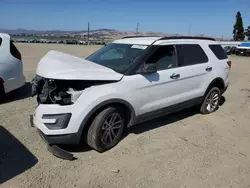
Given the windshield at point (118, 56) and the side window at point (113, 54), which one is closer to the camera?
the windshield at point (118, 56)

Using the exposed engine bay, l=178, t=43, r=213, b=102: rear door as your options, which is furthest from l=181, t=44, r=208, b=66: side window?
the exposed engine bay

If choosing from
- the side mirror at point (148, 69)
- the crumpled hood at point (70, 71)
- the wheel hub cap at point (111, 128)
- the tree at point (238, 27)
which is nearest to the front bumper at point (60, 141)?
the wheel hub cap at point (111, 128)

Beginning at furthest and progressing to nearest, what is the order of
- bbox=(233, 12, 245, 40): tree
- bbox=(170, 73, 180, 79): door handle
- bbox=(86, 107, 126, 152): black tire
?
1. bbox=(233, 12, 245, 40): tree
2. bbox=(170, 73, 180, 79): door handle
3. bbox=(86, 107, 126, 152): black tire

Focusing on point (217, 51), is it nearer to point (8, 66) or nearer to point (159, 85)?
point (159, 85)

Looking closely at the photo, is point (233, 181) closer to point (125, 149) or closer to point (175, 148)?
point (175, 148)

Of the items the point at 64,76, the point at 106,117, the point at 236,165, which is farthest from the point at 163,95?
the point at 64,76

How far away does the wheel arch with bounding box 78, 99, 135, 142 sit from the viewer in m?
3.61

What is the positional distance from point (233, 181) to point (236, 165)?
18.5 inches

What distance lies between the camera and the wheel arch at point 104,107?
3.61m

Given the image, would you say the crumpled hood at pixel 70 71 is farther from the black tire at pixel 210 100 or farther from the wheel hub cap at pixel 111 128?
the black tire at pixel 210 100

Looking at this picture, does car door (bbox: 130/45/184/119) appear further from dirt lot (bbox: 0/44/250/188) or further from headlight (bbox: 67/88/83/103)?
headlight (bbox: 67/88/83/103)

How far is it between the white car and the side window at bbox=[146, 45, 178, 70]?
12.5 ft

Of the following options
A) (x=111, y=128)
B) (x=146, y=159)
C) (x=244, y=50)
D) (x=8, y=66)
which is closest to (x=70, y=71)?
(x=111, y=128)

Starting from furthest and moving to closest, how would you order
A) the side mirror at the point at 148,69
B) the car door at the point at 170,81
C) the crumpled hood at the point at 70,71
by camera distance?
the car door at the point at 170,81
the side mirror at the point at 148,69
the crumpled hood at the point at 70,71
